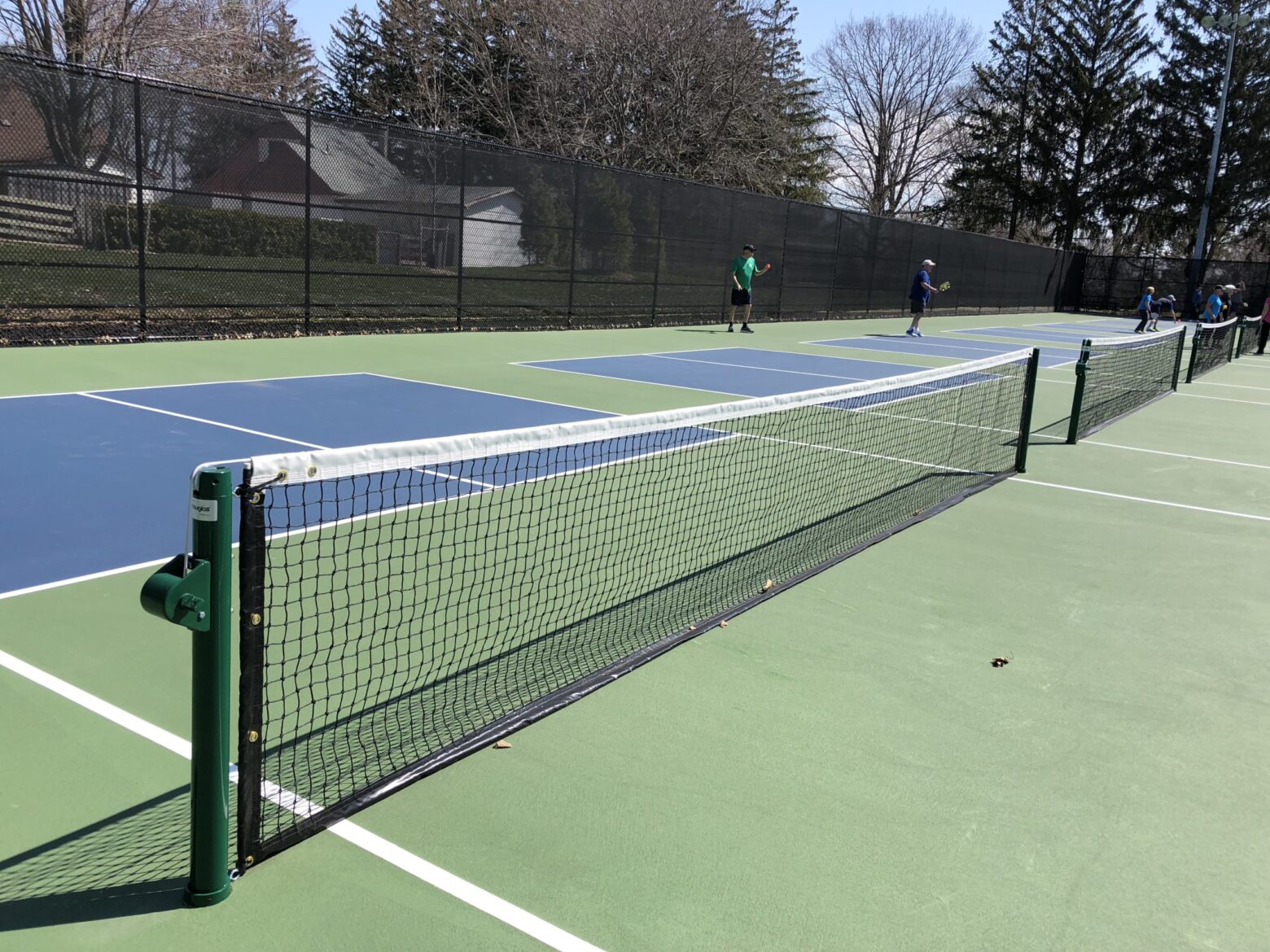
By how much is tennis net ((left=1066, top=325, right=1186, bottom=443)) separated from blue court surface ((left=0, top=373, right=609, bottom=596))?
3905 mm

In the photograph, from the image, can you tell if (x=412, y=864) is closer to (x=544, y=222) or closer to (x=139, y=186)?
(x=139, y=186)

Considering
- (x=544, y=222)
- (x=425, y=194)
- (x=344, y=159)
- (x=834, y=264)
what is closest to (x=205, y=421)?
(x=344, y=159)

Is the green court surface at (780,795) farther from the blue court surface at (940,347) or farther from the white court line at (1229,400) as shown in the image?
the blue court surface at (940,347)

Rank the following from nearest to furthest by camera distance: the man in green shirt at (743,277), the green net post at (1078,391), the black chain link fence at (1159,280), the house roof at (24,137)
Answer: the green net post at (1078,391), the house roof at (24,137), the man in green shirt at (743,277), the black chain link fence at (1159,280)

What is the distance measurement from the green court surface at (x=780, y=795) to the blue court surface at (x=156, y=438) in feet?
0.96

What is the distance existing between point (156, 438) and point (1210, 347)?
20808 millimetres

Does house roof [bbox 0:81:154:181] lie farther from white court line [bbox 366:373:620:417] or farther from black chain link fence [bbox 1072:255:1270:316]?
black chain link fence [bbox 1072:255:1270:316]

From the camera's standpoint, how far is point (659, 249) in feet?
71.7

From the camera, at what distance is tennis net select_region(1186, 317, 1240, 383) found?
59.7ft

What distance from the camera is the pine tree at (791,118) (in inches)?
1348

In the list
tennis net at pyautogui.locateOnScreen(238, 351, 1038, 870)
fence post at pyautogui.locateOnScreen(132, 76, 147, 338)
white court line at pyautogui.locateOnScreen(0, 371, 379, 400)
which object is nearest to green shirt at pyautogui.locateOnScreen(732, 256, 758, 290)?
white court line at pyautogui.locateOnScreen(0, 371, 379, 400)

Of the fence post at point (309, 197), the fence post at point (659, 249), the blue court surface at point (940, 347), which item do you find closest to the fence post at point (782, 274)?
the blue court surface at point (940, 347)

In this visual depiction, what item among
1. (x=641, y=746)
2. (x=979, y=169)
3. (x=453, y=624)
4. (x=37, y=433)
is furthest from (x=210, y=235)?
(x=979, y=169)

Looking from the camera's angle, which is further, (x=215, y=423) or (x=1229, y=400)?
(x=1229, y=400)
